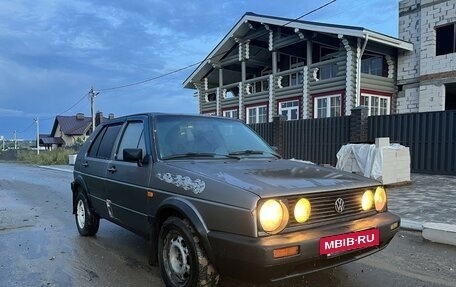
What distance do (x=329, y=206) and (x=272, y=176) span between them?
53cm

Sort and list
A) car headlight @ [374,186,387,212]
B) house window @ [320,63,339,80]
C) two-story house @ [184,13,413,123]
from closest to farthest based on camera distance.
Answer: car headlight @ [374,186,387,212]
two-story house @ [184,13,413,123]
house window @ [320,63,339,80]

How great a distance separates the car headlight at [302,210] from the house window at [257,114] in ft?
66.6

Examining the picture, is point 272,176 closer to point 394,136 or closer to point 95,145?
point 95,145

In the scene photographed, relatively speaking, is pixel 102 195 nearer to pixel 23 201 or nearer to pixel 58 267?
pixel 58 267

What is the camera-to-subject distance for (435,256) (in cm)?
496

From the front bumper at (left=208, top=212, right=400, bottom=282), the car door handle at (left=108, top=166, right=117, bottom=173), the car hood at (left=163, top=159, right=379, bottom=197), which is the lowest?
the front bumper at (left=208, top=212, right=400, bottom=282)

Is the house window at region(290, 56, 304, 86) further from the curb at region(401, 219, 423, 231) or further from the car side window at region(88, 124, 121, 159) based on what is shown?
the car side window at region(88, 124, 121, 159)

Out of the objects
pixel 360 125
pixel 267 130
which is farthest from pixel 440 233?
pixel 267 130

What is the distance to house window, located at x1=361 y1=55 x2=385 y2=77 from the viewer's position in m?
19.8

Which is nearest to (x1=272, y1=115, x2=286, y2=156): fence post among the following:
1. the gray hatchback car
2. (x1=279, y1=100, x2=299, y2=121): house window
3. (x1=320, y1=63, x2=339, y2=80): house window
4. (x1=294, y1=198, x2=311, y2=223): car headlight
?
(x1=279, y1=100, x2=299, y2=121): house window

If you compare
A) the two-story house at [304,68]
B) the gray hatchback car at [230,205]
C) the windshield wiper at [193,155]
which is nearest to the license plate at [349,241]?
the gray hatchback car at [230,205]

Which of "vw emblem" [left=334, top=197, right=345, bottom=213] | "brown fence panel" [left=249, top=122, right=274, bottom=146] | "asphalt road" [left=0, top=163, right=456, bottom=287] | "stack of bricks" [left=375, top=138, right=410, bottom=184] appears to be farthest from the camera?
"brown fence panel" [left=249, top=122, right=274, bottom=146]

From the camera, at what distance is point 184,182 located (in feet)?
11.9

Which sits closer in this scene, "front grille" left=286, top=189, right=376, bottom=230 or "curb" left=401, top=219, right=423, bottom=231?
"front grille" left=286, top=189, right=376, bottom=230
